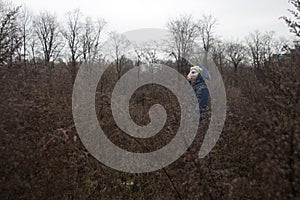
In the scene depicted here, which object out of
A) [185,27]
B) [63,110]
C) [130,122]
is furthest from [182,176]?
[185,27]

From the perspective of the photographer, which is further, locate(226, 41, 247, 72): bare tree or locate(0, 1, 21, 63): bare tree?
locate(226, 41, 247, 72): bare tree

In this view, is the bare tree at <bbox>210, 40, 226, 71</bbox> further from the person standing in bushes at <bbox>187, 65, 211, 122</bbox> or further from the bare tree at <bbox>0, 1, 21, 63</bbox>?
the bare tree at <bbox>0, 1, 21, 63</bbox>

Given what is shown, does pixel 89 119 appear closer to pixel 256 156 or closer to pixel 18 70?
pixel 18 70

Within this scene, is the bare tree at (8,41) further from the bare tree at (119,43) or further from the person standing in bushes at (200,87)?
the bare tree at (119,43)

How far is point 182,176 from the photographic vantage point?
3.92 meters

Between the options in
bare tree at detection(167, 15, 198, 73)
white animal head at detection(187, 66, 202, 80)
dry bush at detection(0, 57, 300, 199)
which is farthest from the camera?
bare tree at detection(167, 15, 198, 73)

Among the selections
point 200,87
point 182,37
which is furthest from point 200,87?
point 182,37

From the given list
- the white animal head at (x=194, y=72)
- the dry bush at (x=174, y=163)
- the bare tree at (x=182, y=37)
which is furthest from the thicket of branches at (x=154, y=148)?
the bare tree at (x=182, y=37)

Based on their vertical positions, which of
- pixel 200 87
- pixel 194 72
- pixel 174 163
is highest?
pixel 194 72

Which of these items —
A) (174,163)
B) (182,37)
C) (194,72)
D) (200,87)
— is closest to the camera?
(174,163)

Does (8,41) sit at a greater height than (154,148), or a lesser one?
greater

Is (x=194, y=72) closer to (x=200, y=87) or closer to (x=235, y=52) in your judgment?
(x=200, y=87)

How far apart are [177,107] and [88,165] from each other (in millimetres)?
1351

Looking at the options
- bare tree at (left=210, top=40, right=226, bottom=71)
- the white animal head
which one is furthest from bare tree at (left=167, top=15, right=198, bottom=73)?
the white animal head
